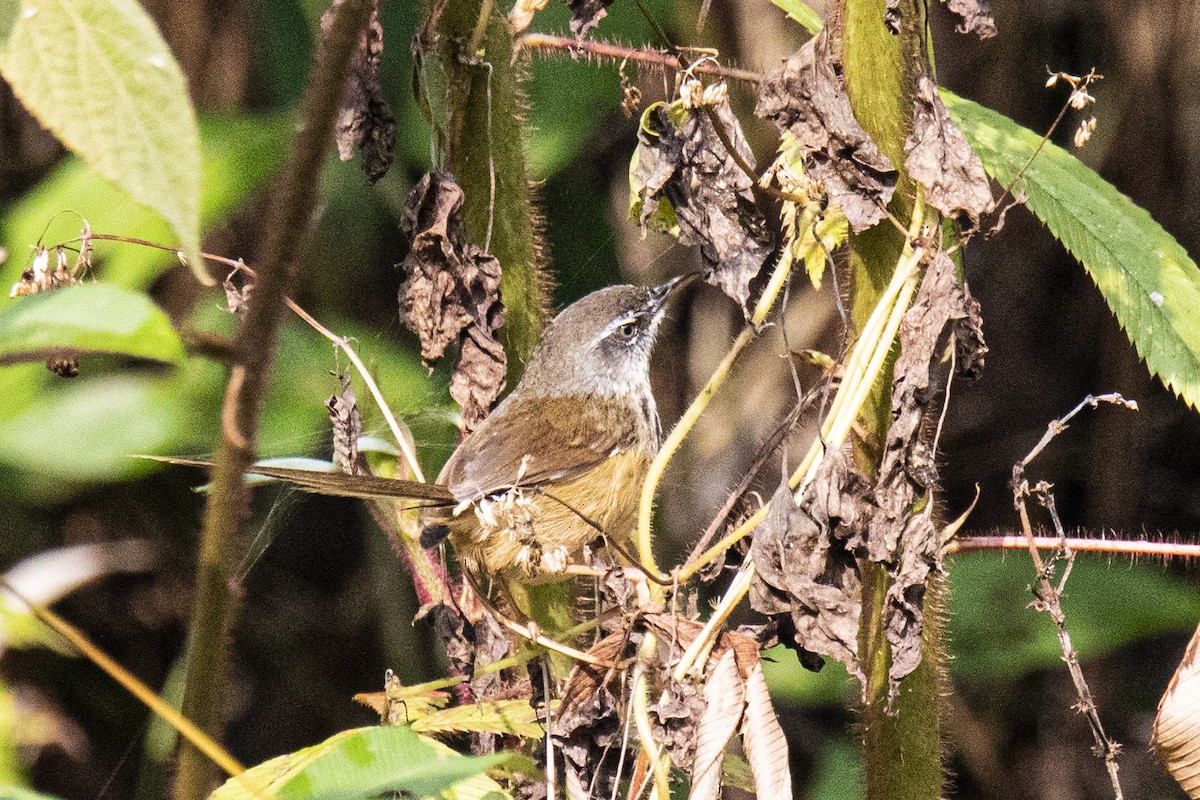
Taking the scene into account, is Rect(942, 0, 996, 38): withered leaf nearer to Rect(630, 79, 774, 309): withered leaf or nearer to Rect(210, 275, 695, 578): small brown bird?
Rect(630, 79, 774, 309): withered leaf

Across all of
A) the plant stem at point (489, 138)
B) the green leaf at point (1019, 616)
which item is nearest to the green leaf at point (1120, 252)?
the plant stem at point (489, 138)

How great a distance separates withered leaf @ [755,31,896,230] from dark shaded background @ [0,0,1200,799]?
6.48 feet

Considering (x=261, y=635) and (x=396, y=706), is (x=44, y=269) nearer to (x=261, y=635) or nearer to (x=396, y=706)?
(x=396, y=706)

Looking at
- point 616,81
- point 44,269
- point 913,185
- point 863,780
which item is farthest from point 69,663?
point 913,185

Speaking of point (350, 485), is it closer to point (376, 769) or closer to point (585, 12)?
point (376, 769)

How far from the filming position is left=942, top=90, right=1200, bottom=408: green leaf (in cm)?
163

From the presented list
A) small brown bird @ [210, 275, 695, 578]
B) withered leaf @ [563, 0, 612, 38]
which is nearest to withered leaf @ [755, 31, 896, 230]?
withered leaf @ [563, 0, 612, 38]

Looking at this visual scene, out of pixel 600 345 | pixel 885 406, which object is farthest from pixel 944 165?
pixel 600 345

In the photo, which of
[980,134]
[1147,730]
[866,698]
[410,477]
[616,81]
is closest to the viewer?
[866,698]

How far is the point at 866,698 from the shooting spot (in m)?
1.54

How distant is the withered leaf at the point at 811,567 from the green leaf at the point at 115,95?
0.91 meters

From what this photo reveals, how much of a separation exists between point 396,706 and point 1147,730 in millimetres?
3236

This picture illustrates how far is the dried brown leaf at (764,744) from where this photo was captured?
4.64 feet

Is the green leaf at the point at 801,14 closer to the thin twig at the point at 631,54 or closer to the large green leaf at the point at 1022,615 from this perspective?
the thin twig at the point at 631,54
